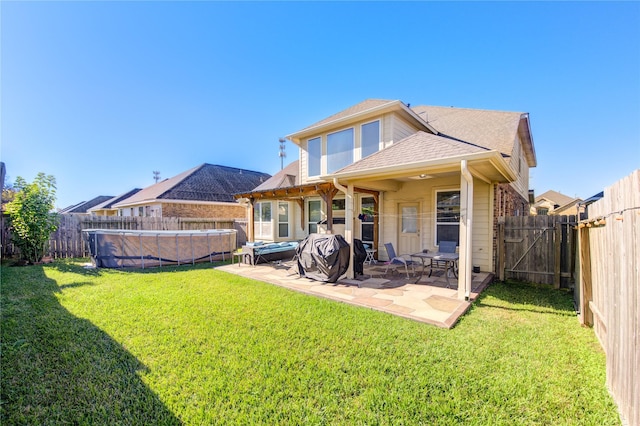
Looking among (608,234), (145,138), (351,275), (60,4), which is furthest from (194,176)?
(608,234)

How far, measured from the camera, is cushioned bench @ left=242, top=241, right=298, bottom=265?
363 inches

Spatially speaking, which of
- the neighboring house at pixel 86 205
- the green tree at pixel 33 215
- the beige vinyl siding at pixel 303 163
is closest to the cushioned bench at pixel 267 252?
the beige vinyl siding at pixel 303 163

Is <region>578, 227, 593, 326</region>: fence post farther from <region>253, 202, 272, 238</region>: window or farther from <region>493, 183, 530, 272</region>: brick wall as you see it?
<region>253, 202, 272, 238</region>: window

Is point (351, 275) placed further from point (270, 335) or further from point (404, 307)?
point (270, 335)

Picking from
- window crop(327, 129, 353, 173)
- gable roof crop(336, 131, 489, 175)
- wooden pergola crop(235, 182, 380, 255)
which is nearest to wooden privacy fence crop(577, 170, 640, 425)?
gable roof crop(336, 131, 489, 175)

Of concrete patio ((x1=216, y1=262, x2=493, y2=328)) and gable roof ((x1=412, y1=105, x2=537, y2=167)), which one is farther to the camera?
gable roof ((x1=412, y1=105, x2=537, y2=167))

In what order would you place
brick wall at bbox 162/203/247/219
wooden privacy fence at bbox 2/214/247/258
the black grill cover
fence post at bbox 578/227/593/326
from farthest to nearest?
brick wall at bbox 162/203/247/219 → wooden privacy fence at bbox 2/214/247/258 → the black grill cover → fence post at bbox 578/227/593/326

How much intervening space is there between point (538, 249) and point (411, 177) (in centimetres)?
383

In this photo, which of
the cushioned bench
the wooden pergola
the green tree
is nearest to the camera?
the wooden pergola

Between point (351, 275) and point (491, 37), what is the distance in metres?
9.11

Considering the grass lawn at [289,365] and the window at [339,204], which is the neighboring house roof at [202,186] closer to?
the window at [339,204]

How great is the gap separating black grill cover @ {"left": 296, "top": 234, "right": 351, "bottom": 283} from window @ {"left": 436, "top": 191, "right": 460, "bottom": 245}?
3.56 m

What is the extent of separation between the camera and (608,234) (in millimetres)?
2908

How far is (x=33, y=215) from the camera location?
341 inches
